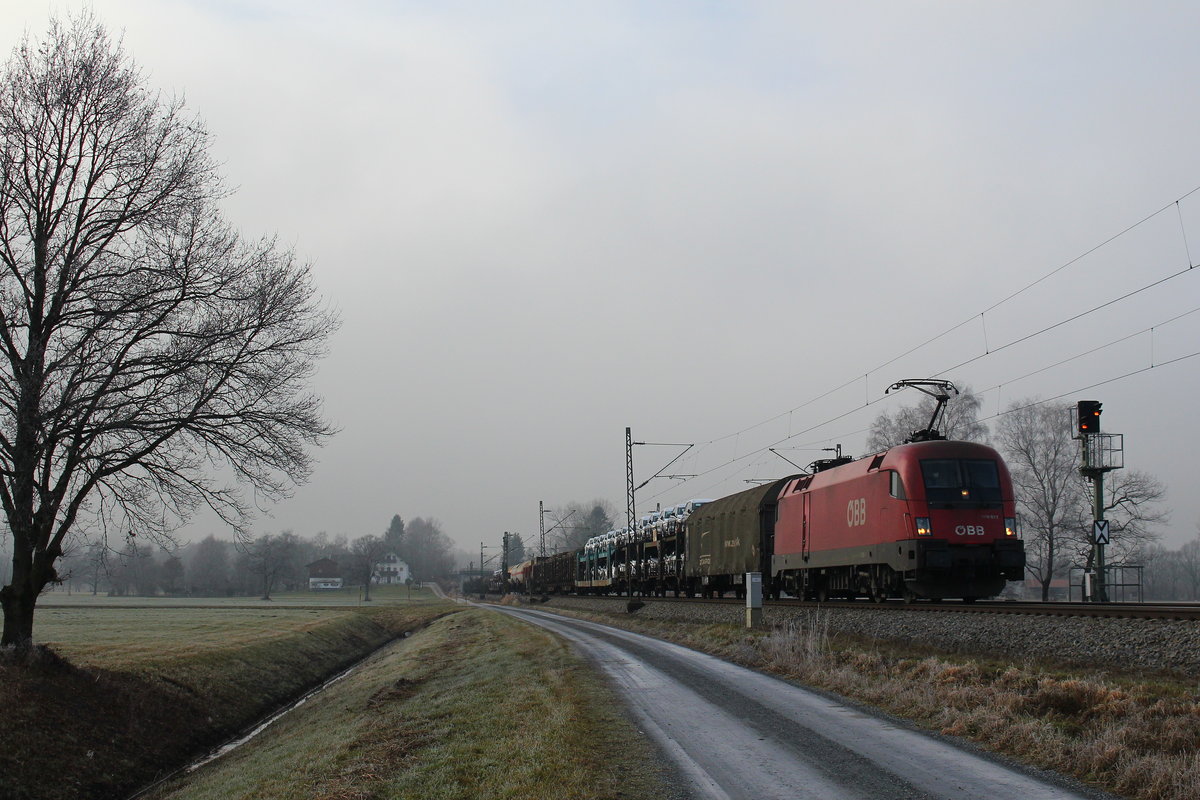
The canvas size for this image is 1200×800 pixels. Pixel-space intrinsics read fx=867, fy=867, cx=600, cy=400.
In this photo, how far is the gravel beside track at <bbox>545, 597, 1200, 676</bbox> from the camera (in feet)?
40.1

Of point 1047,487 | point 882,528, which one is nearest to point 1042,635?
point 882,528

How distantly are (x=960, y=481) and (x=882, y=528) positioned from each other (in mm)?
2270

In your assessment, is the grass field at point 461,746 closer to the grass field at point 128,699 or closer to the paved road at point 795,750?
the paved road at point 795,750

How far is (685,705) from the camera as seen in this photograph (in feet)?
44.7

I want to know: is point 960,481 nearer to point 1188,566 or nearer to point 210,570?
point 1188,566

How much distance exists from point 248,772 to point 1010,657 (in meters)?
13.3

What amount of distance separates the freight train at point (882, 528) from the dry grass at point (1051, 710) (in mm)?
4793

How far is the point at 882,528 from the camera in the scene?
21.8m

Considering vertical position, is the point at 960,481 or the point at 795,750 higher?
the point at 960,481

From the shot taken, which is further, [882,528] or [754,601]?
[754,601]

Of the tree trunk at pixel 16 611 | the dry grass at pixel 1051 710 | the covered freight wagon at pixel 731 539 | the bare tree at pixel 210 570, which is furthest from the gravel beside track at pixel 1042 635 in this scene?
the bare tree at pixel 210 570

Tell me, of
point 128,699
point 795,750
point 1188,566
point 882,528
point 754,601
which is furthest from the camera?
point 1188,566

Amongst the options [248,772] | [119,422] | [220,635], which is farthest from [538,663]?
[220,635]

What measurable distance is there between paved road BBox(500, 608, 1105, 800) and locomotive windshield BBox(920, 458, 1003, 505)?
733 cm
